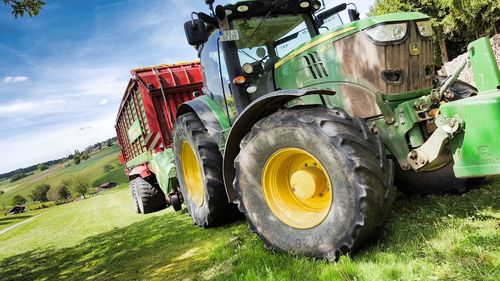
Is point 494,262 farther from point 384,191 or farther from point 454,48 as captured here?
point 454,48

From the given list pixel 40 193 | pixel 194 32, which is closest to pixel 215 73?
pixel 194 32

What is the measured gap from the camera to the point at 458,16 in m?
21.4

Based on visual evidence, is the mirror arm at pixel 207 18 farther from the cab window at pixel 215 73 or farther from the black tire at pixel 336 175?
the black tire at pixel 336 175

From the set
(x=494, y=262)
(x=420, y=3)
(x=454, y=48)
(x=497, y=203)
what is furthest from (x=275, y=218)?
(x=454, y=48)

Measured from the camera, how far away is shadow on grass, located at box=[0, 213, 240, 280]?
3930 mm

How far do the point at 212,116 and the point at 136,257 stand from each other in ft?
6.44

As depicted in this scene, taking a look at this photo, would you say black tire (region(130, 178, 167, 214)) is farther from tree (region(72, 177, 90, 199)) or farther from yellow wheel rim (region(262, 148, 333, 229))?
tree (region(72, 177, 90, 199))

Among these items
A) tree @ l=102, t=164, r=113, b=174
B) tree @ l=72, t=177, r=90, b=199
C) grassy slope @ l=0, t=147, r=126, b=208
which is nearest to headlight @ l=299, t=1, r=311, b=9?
tree @ l=72, t=177, r=90, b=199

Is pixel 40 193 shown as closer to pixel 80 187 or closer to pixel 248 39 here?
pixel 80 187

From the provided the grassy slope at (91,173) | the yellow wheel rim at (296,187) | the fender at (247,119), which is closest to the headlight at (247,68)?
the fender at (247,119)

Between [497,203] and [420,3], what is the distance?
83.3 ft

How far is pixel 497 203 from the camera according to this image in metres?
3.37

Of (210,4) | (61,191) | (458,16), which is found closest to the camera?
(210,4)

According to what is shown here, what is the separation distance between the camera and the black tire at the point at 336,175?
8.57 ft
